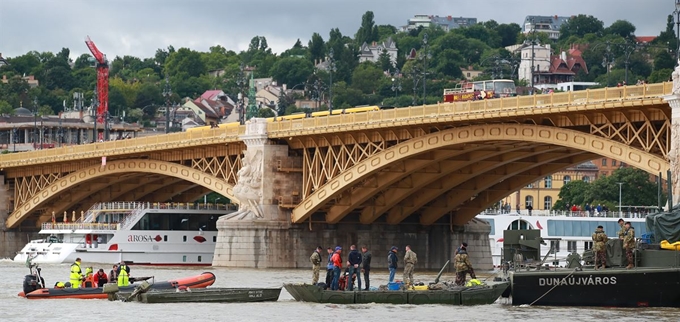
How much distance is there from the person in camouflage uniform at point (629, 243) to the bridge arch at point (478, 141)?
15.5m

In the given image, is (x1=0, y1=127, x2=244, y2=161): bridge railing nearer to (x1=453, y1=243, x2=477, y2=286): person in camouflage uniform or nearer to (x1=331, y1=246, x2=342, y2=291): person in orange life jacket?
(x1=331, y1=246, x2=342, y2=291): person in orange life jacket

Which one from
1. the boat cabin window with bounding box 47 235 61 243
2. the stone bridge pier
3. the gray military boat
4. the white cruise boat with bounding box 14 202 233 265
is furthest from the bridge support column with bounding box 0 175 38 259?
the gray military boat

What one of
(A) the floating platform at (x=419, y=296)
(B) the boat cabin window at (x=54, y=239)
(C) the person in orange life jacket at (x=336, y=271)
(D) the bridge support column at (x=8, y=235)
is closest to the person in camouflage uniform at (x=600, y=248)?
(A) the floating platform at (x=419, y=296)

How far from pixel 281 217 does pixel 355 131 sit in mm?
10355

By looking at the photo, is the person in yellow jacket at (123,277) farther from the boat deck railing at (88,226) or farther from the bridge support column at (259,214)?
the boat deck railing at (88,226)

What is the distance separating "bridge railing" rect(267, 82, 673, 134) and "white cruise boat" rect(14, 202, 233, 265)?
56.5ft

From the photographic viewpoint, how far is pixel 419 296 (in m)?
56.9

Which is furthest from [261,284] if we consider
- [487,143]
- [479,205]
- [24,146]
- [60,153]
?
[24,146]

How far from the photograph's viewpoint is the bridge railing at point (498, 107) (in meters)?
71.7

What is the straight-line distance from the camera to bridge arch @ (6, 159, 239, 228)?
10281 centimetres

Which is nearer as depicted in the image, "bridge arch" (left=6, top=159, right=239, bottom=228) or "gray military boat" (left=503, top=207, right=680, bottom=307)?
"gray military boat" (left=503, top=207, right=680, bottom=307)

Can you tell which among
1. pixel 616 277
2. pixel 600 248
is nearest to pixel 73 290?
pixel 600 248

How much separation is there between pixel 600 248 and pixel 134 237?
58.8 m

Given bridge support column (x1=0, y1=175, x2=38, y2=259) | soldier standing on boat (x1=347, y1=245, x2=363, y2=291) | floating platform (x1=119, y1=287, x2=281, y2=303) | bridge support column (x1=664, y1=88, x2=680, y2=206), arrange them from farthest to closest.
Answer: bridge support column (x1=0, y1=175, x2=38, y2=259) → bridge support column (x1=664, y1=88, x2=680, y2=206) → floating platform (x1=119, y1=287, x2=281, y2=303) → soldier standing on boat (x1=347, y1=245, x2=363, y2=291)
